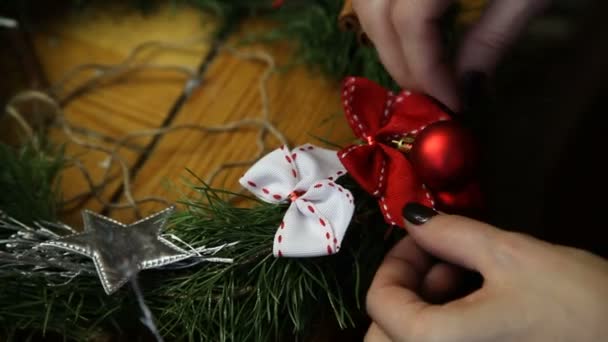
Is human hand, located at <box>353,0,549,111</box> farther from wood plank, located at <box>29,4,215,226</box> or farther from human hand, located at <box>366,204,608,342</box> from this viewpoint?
wood plank, located at <box>29,4,215,226</box>

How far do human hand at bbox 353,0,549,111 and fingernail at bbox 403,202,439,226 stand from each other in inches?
4.8

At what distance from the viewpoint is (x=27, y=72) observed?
734 millimetres

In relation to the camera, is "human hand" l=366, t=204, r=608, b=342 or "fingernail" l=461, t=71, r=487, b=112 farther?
"fingernail" l=461, t=71, r=487, b=112

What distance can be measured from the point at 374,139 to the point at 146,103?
32 cm

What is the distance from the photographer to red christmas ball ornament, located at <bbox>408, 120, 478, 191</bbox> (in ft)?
1.43

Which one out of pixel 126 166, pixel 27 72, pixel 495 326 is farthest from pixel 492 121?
pixel 27 72

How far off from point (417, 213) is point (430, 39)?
0.15 metres

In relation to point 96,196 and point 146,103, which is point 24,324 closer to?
point 96,196

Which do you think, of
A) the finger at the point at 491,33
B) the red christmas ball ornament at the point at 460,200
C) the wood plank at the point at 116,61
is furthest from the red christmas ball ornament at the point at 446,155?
the wood plank at the point at 116,61

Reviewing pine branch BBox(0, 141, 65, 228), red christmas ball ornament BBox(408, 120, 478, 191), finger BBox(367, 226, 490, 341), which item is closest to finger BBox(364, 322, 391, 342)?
finger BBox(367, 226, 490, 341)

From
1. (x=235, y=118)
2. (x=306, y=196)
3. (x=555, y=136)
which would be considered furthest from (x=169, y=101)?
(x=555, y=136)

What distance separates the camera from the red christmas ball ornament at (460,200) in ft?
1.54

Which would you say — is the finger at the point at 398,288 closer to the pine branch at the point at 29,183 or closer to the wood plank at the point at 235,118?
the wood plank at the point at 235,118

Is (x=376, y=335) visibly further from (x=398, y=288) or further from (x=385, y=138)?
(x=385, y=138)
